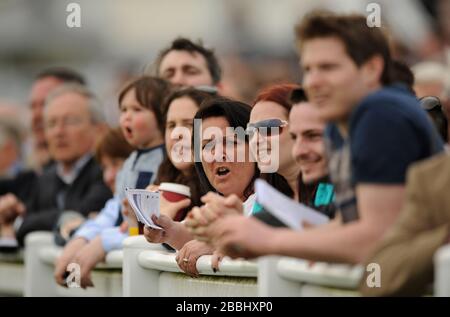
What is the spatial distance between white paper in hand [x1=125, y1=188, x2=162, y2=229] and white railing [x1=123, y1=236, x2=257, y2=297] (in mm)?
372

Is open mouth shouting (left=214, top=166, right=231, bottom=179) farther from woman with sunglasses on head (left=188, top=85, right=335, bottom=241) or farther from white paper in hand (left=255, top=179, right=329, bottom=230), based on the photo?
white paper in hand (left=255, top=179, right=329, bottom=230)

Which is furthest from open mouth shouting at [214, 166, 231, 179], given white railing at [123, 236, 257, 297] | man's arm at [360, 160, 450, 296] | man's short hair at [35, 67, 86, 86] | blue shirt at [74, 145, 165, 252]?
man's short hair at [35, 67, 86, 86]

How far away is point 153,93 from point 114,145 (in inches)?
46.2

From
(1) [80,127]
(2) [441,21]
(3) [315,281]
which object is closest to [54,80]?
(1) [80,127]

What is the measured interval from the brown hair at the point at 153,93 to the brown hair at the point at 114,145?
0.93 meters

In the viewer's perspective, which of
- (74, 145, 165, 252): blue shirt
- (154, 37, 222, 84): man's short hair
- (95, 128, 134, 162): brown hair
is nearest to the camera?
(74, 145, 165, 252): blue shirt

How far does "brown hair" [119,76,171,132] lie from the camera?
348 inches

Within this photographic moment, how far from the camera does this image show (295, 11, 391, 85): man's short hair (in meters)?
4.92

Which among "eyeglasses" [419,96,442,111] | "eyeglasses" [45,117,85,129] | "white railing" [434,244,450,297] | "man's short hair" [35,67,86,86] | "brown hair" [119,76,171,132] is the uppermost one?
"man's short hair" [35,67,86,86]

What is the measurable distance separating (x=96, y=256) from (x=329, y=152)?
4.07 metres

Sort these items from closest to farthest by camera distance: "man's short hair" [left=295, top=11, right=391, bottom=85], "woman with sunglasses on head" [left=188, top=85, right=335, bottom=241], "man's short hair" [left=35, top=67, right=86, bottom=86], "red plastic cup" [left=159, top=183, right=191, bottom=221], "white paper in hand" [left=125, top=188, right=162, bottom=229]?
"man's short hair" [left=295, top=11, right=391, bottom=85] → "woman with sunglasses on head" [left=188, top=85, right=335, bottom=241] → "white paper in hand" [left=125, top=188, right=162, bottom=229] → "red plastic cup" [left=159, top=183, right=191, bottom=221] → "man's short hair" [left=35, top=67, right=86, bottom=86]

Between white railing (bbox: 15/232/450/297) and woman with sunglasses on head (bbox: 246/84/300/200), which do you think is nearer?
white railing (bbox: 15/232/450/297)

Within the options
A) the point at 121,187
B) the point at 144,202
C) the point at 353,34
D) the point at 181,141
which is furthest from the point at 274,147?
the point at 121,187

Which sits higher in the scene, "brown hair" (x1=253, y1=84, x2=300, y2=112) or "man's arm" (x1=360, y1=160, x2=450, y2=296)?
"brown hair" (x1=253, y1=84, x2=300, y2=112)
